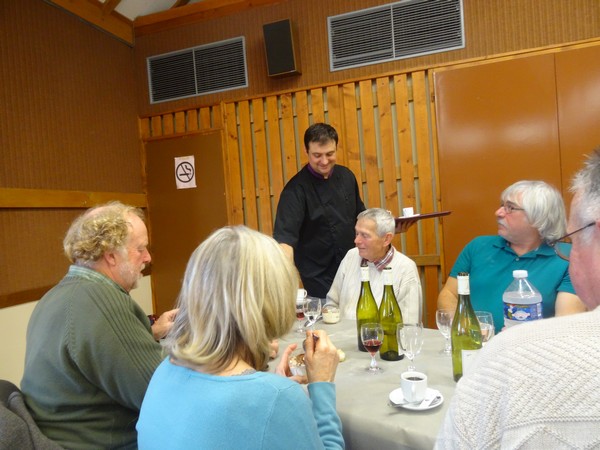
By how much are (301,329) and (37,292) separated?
259 cm

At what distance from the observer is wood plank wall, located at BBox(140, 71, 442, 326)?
388cm

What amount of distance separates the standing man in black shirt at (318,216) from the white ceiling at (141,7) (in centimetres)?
271

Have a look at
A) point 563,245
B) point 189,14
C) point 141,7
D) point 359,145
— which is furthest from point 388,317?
point 141,7

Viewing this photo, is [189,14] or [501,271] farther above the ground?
[189,14]

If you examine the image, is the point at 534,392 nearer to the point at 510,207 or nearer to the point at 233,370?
the point at 233,370

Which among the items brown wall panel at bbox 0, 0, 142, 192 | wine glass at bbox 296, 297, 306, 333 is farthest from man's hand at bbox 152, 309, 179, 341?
brown wall panel at bbox 0, 0, 142, 192

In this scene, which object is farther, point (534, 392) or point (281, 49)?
point (281, 49)

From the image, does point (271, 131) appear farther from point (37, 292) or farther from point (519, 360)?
point (519, 360)

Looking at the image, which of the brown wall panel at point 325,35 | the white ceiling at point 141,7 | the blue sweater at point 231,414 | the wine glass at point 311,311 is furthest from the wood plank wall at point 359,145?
the blue sweater at point 231,414

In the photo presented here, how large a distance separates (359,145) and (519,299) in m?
2.41

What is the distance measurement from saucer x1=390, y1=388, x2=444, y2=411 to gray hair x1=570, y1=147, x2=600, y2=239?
2.02 feet

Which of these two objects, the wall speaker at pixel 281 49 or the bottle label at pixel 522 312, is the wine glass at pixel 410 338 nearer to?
the bottle label at pixel 522 312

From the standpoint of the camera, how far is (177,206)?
4.78 metres

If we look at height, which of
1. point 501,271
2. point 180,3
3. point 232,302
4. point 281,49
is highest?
point 180,3
